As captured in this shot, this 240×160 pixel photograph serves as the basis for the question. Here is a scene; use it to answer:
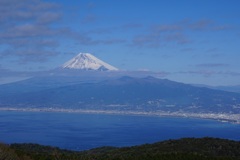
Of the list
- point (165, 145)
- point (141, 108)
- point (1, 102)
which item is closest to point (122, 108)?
point (141, 108)

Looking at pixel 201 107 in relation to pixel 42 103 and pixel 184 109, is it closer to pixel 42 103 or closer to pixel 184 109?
pixel 184 109

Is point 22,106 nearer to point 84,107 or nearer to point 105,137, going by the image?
point 84,107

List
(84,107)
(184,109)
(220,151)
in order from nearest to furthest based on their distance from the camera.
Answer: (220,151)
(184,109)
(84,107)

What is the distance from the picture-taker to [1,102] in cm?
19838

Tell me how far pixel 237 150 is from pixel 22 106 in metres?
174

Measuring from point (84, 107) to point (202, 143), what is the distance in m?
176

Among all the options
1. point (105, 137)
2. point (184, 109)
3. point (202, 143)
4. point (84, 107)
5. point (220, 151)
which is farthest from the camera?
point (84, 107)

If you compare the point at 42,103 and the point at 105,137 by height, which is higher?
the point at 42,103

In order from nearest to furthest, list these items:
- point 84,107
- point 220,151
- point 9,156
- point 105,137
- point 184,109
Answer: point 9,156 → point 220,151 → point 105,137 → point 184,109 → point 84,107

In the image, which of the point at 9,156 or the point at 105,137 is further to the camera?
the point at 105,137

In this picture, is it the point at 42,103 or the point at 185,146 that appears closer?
the point at 185,146

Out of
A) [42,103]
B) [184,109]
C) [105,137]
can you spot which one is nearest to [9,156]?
[105,137]

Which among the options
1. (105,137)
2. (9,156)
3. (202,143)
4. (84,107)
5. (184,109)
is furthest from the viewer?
(84,107)

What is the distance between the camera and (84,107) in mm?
193375
